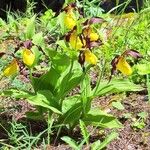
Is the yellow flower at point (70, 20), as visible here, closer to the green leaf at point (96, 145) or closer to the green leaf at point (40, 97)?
the green leaf at point (40, 97)

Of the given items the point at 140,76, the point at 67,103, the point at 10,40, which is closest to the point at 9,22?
the point at 10,40

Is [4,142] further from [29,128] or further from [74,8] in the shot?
[74,8]

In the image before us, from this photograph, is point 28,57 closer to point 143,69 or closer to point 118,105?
point 118,105

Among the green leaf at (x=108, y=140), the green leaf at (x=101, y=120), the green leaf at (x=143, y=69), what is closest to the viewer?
the green leaf at (x=108, y=140)

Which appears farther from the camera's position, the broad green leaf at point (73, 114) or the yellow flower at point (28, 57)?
the broad green leaf at point (73, 114)

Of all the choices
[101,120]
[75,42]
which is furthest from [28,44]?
[101,120]

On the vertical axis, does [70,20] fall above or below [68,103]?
above

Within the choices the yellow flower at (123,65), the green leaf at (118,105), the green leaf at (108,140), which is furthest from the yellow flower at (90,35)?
the green leaf at (118,105)

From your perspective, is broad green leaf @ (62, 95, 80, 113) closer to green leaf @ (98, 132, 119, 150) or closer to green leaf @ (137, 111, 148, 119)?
green leaf @ (98, 132, 119, 150)
